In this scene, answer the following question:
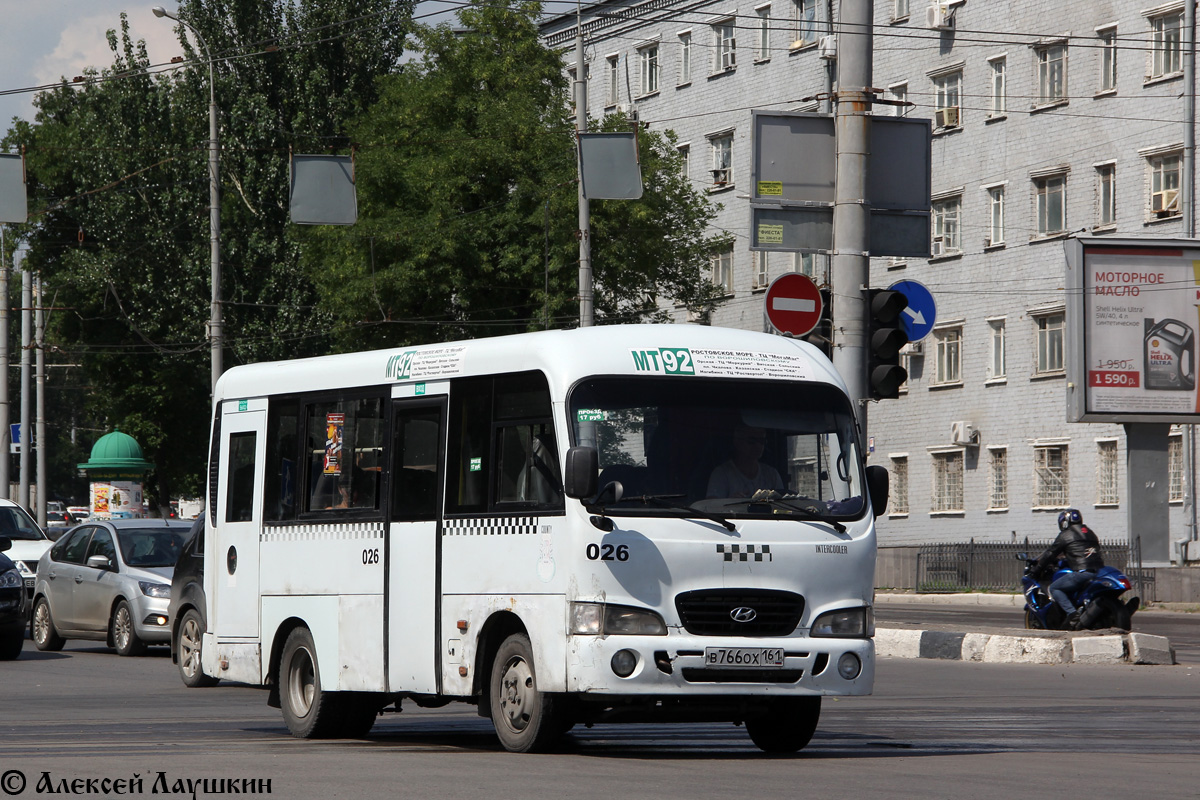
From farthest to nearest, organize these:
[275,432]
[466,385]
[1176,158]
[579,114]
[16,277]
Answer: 1. [16,277]
2. [1176,158]
3. [579,114]
4. [275,432]
5. [466,385]

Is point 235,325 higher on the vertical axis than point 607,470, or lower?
higher

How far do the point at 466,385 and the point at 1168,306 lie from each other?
25.0 m

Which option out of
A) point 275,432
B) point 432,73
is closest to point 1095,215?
point 432,73

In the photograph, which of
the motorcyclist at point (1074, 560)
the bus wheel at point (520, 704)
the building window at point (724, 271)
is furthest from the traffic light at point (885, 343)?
the building window at point (724, 271)

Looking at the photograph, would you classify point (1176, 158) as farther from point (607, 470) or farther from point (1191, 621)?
point (607, 470)

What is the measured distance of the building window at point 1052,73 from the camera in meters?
46.0

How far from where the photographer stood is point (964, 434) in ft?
161

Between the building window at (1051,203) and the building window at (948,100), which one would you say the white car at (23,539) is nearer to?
the building window at (1051,203)

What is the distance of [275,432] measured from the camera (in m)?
12.8

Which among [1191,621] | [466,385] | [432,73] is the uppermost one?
[432,73]

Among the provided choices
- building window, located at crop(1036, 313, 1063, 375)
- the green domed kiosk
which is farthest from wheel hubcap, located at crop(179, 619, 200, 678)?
building window, located at crop(1036, 313, 1063, 375)

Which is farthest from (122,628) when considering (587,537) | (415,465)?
(587,537)

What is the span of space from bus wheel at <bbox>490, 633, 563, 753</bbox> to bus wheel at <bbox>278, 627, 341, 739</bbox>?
1.70 meters

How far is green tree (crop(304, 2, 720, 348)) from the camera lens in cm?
4262
